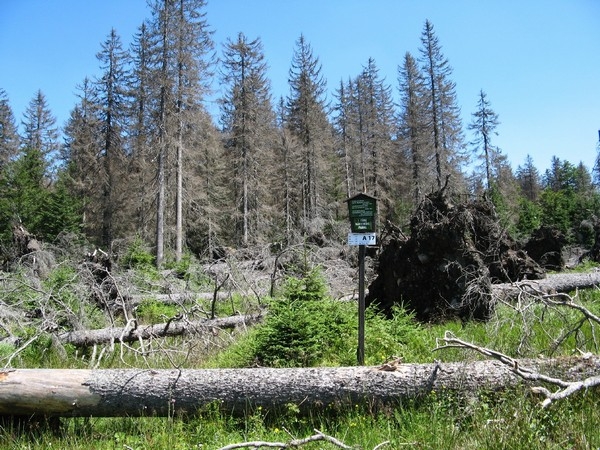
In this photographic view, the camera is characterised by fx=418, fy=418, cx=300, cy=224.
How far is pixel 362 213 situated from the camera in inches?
235

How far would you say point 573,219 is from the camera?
1393 inches

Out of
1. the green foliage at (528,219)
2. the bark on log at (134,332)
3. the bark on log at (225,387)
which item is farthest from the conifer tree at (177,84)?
the green foliage at (528,219)

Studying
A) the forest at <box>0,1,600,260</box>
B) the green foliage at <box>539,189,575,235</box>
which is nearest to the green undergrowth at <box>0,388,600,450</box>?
the forest at <box>0,1,600,260</box>

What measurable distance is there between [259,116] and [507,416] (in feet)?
104

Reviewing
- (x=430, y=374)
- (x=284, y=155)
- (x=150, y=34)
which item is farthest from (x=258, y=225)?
(x=430, y=374)

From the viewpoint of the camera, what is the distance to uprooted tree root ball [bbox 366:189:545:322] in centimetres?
798

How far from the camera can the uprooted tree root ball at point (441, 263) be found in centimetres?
798

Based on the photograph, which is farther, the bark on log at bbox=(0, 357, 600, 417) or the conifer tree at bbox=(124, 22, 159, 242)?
the conifer tree at bbox=(124, 22, 159, 242)

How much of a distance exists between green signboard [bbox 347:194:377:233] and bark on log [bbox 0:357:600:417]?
2.08 m

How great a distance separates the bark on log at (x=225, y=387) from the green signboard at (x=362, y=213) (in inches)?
81.7

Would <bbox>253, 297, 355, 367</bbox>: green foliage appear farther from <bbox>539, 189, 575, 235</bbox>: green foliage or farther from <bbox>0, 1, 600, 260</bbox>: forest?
<bbox>539, 189, 575, 235</bbox>: green foliage

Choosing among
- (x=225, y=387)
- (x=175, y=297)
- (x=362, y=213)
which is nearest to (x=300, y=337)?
(x=225, y=387)

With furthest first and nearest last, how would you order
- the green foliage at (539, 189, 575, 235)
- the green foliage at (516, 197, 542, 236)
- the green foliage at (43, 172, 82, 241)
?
1. the green foliage at (539, 189, 575, 235)
2. the green foliage at (516, 197, 542, 236)
3. the green foliage at (43, 172, 82, 241)

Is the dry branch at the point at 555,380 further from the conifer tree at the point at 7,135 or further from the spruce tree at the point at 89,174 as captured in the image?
the conifer tree at the point at 7,135
